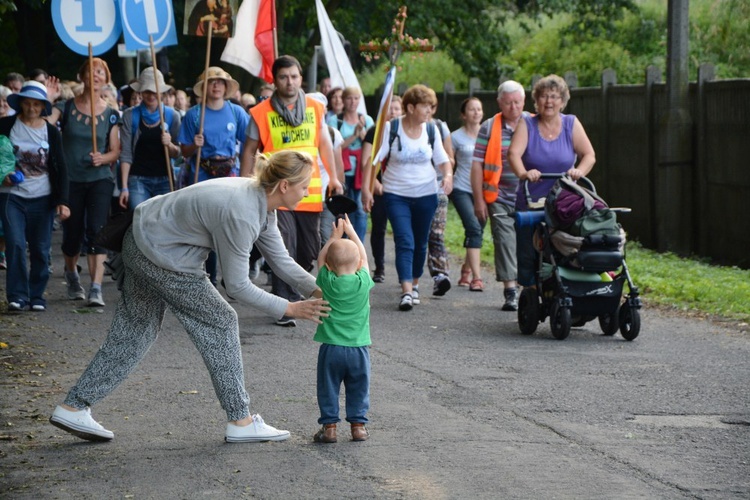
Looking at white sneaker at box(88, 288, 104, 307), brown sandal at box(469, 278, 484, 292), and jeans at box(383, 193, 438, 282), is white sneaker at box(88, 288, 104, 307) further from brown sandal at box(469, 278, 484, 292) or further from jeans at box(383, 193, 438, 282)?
brown sandal at box(469, 278, 484, 292)

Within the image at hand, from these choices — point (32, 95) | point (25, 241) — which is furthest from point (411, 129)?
point (25, 241)

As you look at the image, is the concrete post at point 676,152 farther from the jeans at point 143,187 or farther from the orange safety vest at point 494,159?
the jeans at point 143,187

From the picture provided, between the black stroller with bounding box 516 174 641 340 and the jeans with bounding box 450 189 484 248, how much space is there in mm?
2675

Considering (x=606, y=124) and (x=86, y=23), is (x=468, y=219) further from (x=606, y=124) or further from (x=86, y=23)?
(x=606, y=124)

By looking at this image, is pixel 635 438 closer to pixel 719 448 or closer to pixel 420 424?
pixel 719 448

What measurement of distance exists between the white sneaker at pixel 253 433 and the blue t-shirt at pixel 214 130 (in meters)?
5.54

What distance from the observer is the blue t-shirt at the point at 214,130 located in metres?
11.9

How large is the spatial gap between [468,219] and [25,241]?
425cm

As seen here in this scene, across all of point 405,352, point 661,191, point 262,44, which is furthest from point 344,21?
point 405,352

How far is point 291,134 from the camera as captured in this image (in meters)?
10.6

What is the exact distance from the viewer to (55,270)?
1475 cm

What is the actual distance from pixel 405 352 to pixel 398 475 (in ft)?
11.7

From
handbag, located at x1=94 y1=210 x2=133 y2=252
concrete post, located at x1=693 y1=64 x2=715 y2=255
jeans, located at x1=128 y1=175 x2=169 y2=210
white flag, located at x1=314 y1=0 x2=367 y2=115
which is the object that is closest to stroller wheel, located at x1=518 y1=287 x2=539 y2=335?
jeans, located at x1=128 y1=175 x2=169 y2=210

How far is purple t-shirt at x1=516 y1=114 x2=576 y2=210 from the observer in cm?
1091
